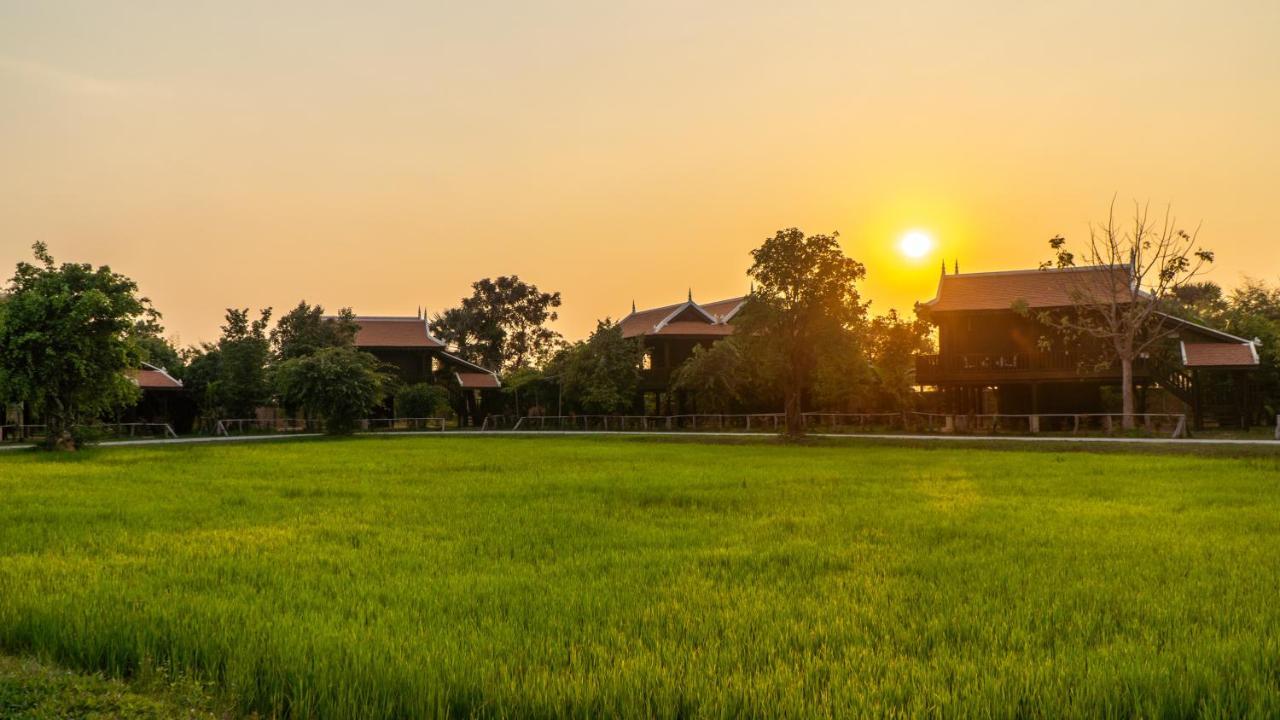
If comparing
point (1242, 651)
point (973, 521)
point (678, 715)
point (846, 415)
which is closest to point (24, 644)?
point (678, 715)

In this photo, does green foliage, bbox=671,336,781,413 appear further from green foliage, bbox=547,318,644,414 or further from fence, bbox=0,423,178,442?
fence, bbox=0,423,178,442

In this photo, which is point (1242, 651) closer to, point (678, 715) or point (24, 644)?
point (678, 715)

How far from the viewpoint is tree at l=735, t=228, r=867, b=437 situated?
28.5 metres

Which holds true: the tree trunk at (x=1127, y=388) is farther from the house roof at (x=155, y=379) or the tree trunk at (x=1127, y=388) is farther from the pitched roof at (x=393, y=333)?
the house roof at (x=155, y=379)

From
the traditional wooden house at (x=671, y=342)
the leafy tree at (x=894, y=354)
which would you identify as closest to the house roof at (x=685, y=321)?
the traditional wooden house at (x=671, y=342)

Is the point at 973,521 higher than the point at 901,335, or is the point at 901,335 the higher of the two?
the point at 901,335

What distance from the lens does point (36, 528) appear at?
Answer: 908cm

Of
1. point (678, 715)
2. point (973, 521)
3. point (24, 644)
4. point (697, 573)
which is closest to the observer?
point (678, 715)

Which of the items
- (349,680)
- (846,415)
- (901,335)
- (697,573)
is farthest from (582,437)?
(349,680)

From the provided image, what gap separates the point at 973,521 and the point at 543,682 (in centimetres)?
666

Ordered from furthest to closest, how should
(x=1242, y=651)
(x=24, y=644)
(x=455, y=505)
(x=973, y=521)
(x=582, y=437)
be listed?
1. (x=582, y=437)
2. (x=455, y=505)
3. (x=973, y=521)
4. (x=24, y=644)
5. (x=1242, y=651)

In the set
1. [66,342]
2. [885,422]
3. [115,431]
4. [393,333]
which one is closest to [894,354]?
[885,422]

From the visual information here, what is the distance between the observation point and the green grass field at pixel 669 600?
378 cm

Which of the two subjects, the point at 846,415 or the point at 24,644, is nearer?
the point at 24,644
